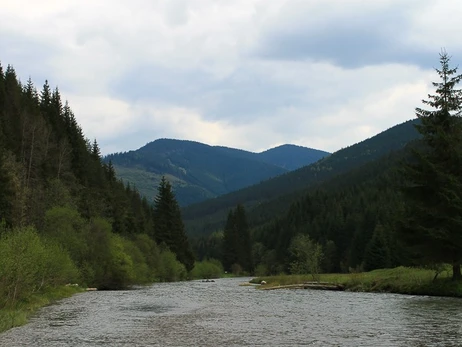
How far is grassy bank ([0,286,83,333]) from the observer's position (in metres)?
30.9

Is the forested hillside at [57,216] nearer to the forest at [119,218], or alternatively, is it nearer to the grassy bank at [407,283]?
the forest at [119,218]

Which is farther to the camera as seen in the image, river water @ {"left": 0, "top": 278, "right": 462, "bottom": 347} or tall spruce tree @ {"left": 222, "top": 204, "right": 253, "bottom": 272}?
tall spruce tree @ {"left": 222, "top": 204, "right": 253, "bottom": 272}

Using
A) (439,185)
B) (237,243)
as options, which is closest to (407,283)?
(439,185)

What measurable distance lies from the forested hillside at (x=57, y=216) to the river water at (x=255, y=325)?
568 centimetres

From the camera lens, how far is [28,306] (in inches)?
1613

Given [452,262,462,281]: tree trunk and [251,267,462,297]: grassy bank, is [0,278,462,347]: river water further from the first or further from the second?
[452,262,462,281]: tree trunk

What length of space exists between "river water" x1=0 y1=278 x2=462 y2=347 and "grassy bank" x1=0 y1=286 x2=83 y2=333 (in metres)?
0.81

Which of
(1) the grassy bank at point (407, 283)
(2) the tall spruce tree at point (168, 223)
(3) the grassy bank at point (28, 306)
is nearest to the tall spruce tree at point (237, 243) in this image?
(2) the tall spruce tree at point (168, 223)

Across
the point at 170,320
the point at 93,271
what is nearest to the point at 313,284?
the point at 93,271

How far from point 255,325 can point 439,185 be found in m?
26.7

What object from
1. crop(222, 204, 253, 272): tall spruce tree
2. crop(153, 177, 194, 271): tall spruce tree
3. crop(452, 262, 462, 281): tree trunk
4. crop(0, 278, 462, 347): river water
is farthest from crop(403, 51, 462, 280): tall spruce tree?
crop(222, 204, 253, 272): tall spruce tree

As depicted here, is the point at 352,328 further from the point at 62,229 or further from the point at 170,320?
the point at 62,229

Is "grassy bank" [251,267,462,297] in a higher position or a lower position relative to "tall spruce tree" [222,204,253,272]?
lower

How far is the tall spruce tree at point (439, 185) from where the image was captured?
47.1 metres
